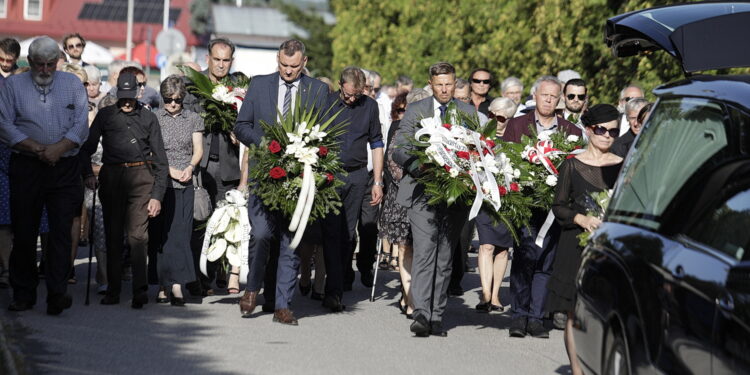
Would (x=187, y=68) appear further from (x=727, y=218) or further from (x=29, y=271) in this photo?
(x=727, y=218)

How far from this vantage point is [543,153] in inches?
450

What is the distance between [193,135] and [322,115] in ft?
4.77

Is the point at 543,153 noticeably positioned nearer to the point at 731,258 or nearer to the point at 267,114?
the point at 267,114

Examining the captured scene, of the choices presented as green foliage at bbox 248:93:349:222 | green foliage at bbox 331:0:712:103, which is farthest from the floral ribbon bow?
green foliage at bbox 331:0:712:103

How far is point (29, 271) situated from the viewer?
37.7 feet

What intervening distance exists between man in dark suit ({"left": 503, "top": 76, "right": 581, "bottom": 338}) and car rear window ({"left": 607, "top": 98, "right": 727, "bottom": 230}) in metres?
4.17

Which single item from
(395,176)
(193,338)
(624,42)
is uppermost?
(624,42)

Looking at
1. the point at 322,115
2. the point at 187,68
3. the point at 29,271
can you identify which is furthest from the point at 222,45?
the point at 29,271

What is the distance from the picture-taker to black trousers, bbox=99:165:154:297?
1198 cm

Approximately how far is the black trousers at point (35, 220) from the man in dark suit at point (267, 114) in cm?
154

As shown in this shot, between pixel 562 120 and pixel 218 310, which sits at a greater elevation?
pixel 562 120

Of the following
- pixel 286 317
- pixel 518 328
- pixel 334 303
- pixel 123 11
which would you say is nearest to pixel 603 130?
pixel 518 328

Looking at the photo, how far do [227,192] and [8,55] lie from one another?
3.07 metres

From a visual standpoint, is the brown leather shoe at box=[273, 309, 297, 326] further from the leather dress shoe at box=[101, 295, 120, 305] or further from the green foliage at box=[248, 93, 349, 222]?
the leather dress shoe at box=[101, 295, 120, 305]
